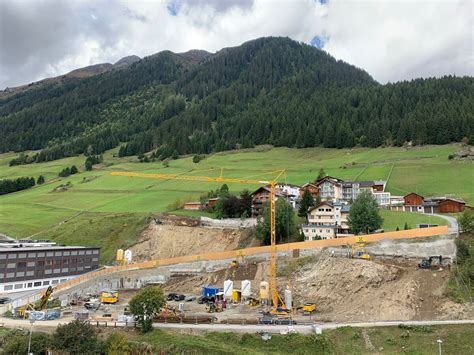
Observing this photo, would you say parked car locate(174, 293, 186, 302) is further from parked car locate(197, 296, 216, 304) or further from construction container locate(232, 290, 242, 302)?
construction container locate(232, 290, 242, 302)

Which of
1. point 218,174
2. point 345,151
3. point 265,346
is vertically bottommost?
point 265,346

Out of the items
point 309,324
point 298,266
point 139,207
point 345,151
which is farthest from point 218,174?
point 309,324

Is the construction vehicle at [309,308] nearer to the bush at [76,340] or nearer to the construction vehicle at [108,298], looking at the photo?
the bush at [76,340]

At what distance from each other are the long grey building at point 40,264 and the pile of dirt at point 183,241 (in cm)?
946

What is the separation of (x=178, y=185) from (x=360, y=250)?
73056 mm

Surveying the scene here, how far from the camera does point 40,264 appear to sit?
66250 millimetres

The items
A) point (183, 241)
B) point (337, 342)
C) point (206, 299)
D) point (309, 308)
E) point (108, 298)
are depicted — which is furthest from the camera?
point (183, 241)

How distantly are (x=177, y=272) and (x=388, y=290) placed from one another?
1379 inches

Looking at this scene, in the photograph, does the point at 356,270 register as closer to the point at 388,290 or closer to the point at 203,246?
the point at 388,290

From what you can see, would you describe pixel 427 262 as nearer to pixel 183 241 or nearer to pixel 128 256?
pixel 183 241

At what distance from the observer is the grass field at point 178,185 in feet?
285

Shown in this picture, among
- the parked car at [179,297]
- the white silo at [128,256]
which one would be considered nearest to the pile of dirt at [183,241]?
the white silo at [128,256]

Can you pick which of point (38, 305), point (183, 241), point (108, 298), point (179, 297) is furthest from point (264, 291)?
point (183, 241)

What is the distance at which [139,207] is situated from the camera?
321 ft
